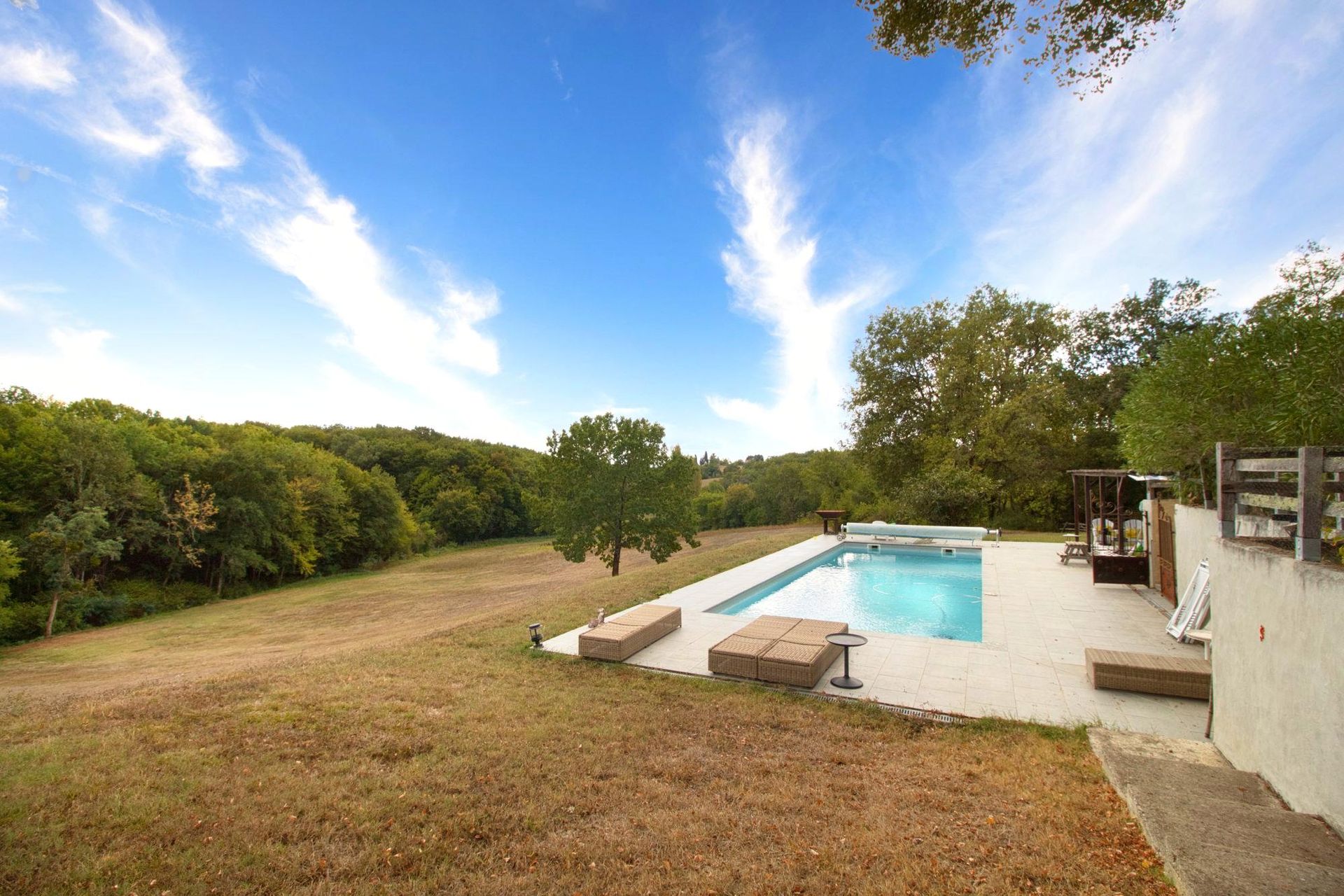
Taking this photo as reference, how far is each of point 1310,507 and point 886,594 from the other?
Answer: 29.2ft

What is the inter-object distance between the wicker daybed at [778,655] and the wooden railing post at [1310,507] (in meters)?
3.69

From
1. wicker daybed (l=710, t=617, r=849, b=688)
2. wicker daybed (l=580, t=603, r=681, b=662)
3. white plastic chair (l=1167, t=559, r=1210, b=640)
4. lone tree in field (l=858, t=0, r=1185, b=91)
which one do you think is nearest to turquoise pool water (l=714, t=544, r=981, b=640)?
wicker daybed (l=580, t=603, r=681, b=662)

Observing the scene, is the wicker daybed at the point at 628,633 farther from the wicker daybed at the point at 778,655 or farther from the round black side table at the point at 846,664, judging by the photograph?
the round black side table at the point at 846,664

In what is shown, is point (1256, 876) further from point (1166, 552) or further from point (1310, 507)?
point (1166, 552)

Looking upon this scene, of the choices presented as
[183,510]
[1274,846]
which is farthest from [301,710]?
[183,510]

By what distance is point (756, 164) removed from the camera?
1230cm

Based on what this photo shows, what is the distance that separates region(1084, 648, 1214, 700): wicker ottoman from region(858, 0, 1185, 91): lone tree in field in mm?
5459

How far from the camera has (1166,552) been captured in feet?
28.6

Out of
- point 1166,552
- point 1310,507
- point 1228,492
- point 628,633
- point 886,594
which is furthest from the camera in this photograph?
point 886,594

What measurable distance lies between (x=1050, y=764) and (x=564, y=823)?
334 cm

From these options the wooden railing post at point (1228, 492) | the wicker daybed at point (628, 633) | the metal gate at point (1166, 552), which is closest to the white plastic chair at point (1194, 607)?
the metal gate at point (1166, 552)

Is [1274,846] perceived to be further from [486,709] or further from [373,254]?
[373,254]

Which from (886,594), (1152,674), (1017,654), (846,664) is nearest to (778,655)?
(846,664)

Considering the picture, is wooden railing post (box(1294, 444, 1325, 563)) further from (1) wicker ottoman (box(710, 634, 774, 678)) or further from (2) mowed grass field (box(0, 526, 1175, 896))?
(1) wicker ottoman (box(710, 634, 774, 678))
